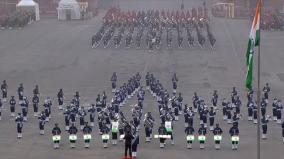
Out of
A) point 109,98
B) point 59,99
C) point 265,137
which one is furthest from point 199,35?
point 265,137

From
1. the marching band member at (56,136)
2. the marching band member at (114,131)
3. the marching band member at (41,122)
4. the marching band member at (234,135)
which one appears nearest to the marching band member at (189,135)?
the marching band member at (234,135)

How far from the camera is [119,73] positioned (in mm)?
52000

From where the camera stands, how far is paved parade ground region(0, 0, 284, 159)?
31609 millimetres

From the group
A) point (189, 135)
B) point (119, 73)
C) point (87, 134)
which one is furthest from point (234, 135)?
point (119, 73)

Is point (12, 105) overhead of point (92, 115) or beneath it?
overhead

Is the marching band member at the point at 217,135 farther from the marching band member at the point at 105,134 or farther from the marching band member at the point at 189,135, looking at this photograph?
the marching band member at the point at 105,134

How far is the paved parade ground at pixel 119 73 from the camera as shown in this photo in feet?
104

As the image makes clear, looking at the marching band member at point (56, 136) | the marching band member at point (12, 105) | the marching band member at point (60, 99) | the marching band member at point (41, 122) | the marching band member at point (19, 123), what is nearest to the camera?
the marching band member at point (56, 136)

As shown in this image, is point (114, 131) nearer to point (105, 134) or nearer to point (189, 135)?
point (105, 134)

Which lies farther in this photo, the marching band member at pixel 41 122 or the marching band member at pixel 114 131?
the marching band member at pixel 41 122

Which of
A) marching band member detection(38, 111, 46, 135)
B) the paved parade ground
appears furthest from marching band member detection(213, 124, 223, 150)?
marching band member detection(38, 111, 46, 135)

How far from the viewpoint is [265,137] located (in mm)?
33531

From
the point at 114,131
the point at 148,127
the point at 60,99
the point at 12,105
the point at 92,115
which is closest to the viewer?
the point at 114,131

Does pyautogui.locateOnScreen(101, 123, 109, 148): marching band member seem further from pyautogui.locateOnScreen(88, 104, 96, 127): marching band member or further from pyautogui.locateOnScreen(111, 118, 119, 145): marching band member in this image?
pyautogui.locateOnScreen(88, 104, 96, 127): marching band member
